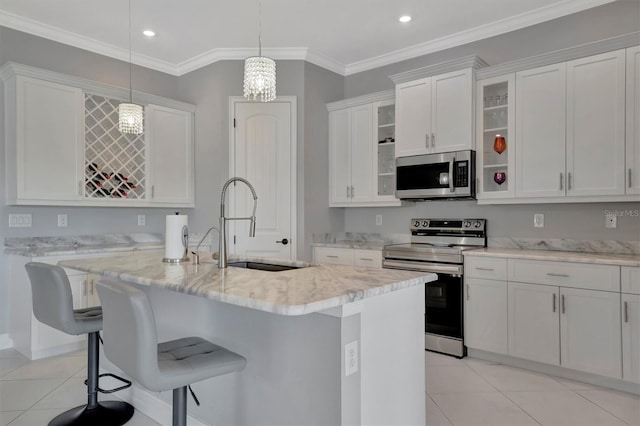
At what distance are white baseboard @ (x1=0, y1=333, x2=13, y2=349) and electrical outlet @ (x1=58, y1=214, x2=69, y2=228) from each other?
1.05 meters

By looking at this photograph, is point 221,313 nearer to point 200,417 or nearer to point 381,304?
point 200,417

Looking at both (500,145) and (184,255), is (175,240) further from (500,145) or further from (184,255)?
(500,145)

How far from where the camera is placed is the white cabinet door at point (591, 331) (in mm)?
2715

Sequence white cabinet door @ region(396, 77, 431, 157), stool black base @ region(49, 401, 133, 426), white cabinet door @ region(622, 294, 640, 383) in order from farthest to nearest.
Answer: white cabinet door @ region(396, 77, 431, 157) < white cabinet door @ region(622, 294, 640, 383) < stool black base @ region(49, 401, 133, 426)

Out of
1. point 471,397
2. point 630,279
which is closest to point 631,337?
point 630,279

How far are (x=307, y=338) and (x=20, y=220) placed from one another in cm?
338

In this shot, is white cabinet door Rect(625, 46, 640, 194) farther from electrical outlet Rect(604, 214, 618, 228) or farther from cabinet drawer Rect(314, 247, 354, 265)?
cabinet drawer Rect(314, 247, 354, 265)

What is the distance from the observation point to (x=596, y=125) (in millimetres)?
3025

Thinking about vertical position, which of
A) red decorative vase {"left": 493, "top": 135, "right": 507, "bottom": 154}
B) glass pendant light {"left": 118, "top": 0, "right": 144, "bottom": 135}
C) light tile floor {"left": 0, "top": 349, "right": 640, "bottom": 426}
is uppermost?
glass pendant light {"left": 118, "top": 0, "right": 144, "bottom": 135}

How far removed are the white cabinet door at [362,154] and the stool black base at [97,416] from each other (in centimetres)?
291

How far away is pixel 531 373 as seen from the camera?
3.05 meters

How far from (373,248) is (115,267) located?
2453 mm

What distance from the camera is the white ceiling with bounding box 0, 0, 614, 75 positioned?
3447 millimetres

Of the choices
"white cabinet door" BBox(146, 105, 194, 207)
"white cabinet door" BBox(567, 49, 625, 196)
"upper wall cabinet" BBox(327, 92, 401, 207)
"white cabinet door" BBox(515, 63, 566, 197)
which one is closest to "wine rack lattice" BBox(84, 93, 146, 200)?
"white cabinet door" BBox(146, 105, 194, 207)
